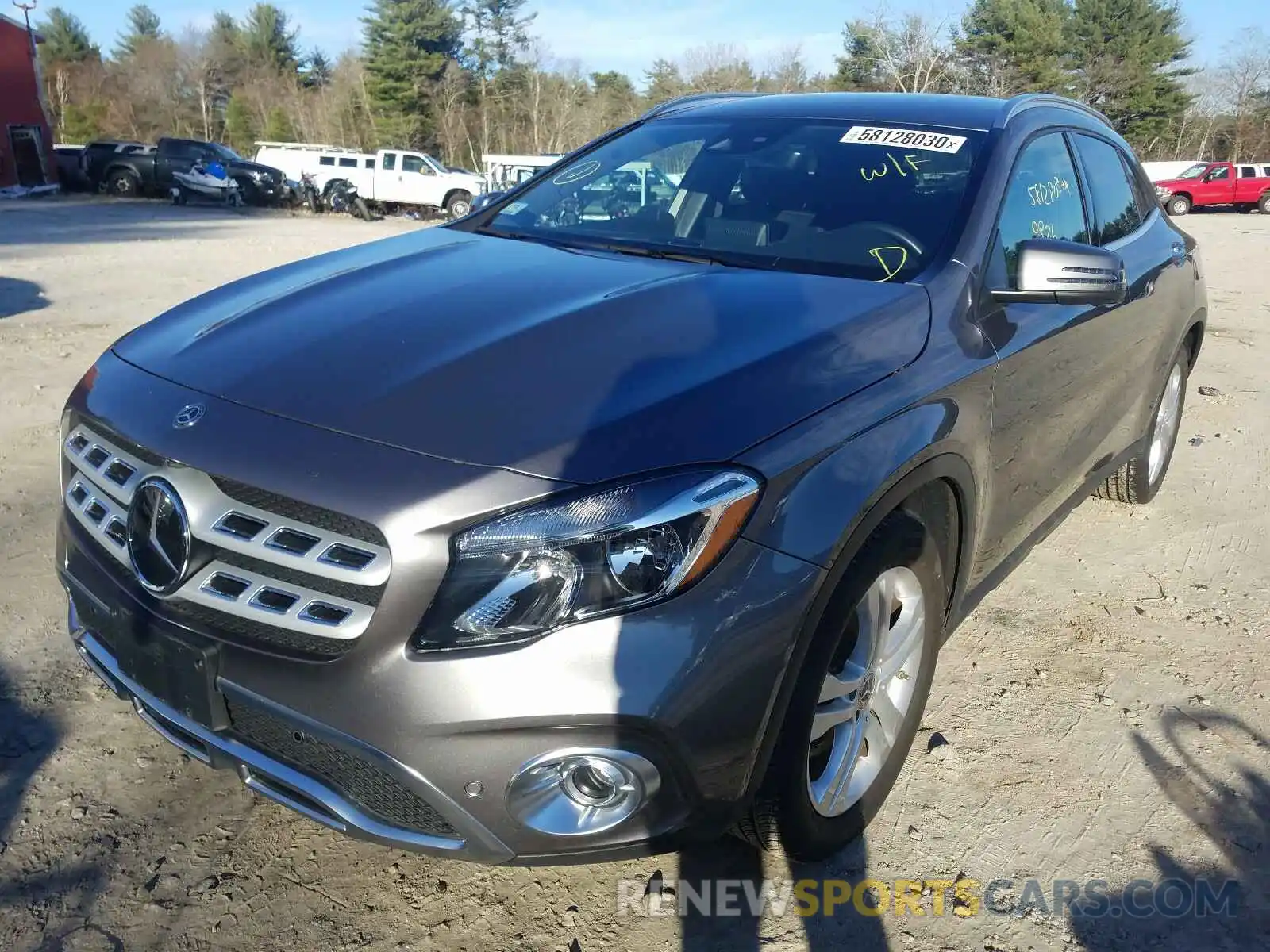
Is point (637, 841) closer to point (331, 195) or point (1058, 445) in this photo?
point (1058, 445)

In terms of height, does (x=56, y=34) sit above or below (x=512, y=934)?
above

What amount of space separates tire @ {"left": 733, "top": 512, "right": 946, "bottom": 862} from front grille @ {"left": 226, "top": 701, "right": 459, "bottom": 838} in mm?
634

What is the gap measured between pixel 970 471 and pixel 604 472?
1.16 meters

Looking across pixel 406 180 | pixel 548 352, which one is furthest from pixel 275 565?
pixel 406 180

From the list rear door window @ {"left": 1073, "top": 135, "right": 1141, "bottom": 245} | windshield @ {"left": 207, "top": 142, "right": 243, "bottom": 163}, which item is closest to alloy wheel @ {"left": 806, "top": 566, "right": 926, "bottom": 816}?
rear door window @ {"left": 1073, "top": 135, "right": 1141, "bottom": 245}

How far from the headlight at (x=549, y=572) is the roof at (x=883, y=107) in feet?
6.68

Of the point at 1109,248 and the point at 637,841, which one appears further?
the point at 1109,248

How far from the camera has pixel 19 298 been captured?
9.51m

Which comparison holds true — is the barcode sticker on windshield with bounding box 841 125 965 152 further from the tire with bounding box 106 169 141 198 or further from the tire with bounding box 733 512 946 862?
the tire with bounding box 106 169 141 198

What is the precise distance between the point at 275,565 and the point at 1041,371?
214 cm

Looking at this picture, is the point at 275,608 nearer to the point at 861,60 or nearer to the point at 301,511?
the point at 301,511

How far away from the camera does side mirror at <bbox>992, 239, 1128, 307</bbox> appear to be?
8.35 feet

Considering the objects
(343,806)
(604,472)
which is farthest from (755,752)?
(343,806)

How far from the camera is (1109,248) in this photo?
3.51 meters
